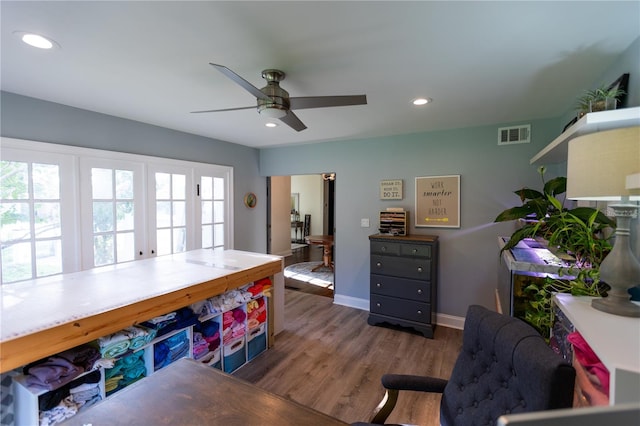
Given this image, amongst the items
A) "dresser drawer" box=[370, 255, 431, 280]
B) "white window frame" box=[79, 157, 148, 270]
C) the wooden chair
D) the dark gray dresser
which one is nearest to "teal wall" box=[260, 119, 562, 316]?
the dark gray dresser

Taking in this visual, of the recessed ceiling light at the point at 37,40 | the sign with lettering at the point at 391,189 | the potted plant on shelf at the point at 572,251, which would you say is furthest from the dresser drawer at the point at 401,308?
the recessed ceiling light at the point at 37,40

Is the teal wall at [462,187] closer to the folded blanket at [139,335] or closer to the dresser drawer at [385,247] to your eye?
the dresser drawer at [385,247]

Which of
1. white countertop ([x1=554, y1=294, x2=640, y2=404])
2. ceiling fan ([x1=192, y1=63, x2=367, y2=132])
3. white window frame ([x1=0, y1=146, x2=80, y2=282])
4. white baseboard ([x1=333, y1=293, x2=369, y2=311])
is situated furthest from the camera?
white baseboard ([x1=333, y1=293, x2=369, y2=311])

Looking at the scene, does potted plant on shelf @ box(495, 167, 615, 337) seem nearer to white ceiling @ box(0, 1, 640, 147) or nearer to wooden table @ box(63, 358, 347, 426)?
white ceiling @ box(0, 1, 640, 147)

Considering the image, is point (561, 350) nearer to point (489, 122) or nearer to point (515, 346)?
point (515, 346)

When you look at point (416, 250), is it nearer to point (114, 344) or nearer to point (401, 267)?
point (401, 267)

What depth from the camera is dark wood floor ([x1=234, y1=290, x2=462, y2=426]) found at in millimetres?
2061

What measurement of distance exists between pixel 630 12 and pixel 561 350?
1614 mm

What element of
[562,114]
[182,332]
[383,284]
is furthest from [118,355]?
[562,114]

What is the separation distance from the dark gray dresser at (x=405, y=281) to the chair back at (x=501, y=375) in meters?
1.79

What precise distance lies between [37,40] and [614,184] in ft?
9.04

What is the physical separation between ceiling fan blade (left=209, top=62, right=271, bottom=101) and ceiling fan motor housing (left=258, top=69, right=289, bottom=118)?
0.13ft

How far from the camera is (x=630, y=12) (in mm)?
1246

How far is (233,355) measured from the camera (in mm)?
2406
